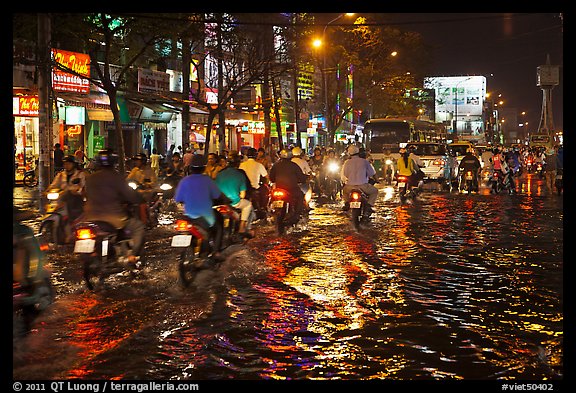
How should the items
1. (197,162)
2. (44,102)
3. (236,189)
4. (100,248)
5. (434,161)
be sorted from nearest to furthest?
(100,248)
(197,162)
(236,189)
(44,102)
(434,161)

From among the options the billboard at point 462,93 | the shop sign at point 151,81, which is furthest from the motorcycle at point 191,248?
the billboard at point 462,93

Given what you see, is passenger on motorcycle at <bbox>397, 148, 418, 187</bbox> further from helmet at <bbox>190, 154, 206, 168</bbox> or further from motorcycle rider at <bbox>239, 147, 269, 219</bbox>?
helmet at <bbox>190, 154, 206, 168</bbox>

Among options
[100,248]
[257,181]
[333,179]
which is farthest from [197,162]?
[333,179]

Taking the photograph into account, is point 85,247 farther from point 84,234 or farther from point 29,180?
point 29,180

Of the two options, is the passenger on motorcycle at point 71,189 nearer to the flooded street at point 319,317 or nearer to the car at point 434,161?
the flooded street at point 319,317

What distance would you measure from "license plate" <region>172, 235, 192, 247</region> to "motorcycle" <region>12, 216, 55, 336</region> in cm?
202

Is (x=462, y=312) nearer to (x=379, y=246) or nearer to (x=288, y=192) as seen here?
(x=379, y=246)

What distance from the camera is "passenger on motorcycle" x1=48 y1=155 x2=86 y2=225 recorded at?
14.3m

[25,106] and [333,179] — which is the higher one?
[25,106]

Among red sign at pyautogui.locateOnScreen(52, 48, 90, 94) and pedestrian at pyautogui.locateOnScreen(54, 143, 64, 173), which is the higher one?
red sign at pyautogui.locateOnScreen(52, 48, 90, 94)

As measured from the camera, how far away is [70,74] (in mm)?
30078

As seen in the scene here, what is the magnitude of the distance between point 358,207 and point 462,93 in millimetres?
81935

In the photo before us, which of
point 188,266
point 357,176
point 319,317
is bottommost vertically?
point 319,317

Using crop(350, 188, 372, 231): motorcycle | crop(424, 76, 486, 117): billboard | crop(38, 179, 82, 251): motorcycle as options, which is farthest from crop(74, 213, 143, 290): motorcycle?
crop(424, 76, 486, 117): billboard
